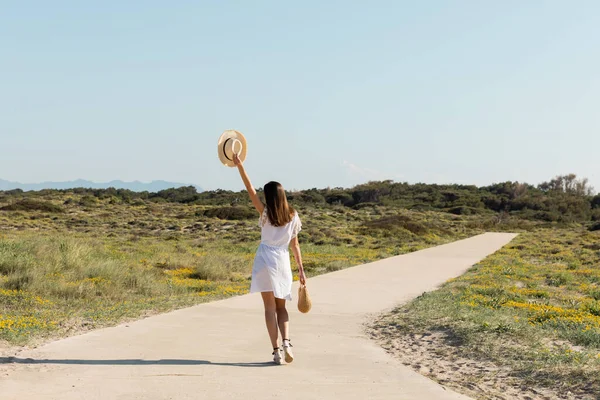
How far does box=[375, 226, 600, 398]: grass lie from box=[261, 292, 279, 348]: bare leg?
2.20 meters

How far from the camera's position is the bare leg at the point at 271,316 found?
19.8 feet

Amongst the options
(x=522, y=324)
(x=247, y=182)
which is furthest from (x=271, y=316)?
(x=522, y=324)

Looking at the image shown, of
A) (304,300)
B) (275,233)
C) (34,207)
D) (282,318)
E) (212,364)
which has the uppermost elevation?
(34,207)

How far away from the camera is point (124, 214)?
51.8 meters

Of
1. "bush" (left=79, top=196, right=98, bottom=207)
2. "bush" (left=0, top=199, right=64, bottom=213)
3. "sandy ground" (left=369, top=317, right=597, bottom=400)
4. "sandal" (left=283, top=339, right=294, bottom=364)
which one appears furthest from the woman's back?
"bush" (left=79, top=196, right=98, bottom=207)

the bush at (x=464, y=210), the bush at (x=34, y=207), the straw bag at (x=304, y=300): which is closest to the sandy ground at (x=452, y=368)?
the straw bag at (x=304, y=300)

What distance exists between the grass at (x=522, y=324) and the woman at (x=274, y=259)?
2.19m

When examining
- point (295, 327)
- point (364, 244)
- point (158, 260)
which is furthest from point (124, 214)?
point (295, 327)

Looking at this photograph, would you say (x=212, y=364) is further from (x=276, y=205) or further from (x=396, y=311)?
(x=396, y=311)

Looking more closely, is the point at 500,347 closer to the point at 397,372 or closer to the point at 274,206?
the point at 397,372

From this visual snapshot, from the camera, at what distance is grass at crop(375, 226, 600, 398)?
6.07 m

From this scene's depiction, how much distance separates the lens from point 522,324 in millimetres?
8203

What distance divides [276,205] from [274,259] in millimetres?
533

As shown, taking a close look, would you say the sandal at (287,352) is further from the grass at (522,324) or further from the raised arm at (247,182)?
the grass at (522,324)
